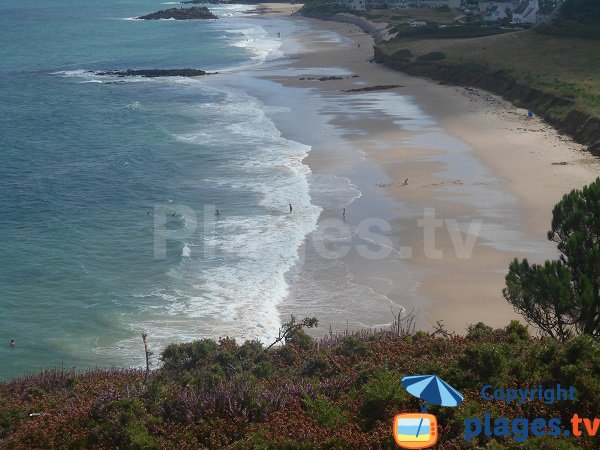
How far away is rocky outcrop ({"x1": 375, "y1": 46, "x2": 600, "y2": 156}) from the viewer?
38.4m

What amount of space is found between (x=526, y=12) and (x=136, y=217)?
246 ft

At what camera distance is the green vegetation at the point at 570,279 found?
43.2 feet

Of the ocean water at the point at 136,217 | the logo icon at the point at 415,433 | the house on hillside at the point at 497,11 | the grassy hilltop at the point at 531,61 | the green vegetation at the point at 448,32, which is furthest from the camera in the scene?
the house on hillside at the point at 497,11

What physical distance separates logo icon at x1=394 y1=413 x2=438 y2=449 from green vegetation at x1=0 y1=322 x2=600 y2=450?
0.55m

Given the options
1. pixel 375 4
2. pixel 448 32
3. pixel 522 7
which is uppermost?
pixel 522 7

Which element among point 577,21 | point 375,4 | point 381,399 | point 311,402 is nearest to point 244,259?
→ point 311,402

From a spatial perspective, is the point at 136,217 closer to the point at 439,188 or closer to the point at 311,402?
the point at 439,188

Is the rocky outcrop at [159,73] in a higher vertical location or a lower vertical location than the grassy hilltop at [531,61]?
lower

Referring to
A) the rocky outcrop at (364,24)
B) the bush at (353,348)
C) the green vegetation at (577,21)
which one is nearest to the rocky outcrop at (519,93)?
the green vegetation at (577,21)

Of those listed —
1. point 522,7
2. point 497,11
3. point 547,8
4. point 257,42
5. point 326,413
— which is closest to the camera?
point 326,413

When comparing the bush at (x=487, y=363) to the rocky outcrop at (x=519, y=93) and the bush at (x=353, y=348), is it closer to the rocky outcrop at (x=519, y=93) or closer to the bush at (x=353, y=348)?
the bush at (x=353, y=348)

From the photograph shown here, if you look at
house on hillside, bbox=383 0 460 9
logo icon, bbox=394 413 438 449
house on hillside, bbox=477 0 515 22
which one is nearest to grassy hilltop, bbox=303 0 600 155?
house on hillside, bbox=477 0 515 22

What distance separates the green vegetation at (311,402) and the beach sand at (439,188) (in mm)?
6464

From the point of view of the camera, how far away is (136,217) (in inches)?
1169
